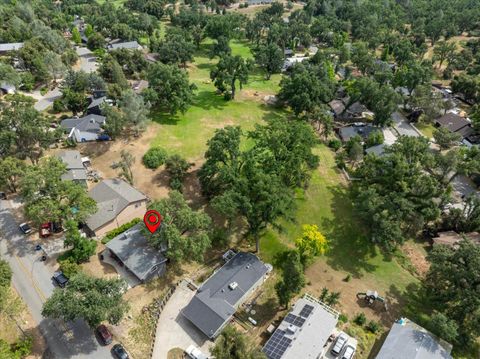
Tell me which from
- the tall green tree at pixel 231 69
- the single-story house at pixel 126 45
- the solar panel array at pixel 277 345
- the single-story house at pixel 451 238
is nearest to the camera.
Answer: the solar panel array at pixel 277 345

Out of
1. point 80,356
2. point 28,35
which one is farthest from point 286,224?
point 28,35

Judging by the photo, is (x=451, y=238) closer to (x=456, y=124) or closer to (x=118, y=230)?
(x=456, y=124)

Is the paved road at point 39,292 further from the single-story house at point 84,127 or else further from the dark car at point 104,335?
the single-story house at point 84,127

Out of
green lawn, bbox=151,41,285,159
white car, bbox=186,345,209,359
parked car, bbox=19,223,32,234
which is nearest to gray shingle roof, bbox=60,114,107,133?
green lawn, bbox=151,41,285,159

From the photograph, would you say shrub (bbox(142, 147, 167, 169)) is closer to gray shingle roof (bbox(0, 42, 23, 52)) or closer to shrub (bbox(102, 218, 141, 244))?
shrub (bbox(102, 218, 141, 244))

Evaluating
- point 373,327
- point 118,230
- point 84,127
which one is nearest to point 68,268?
point 118,230

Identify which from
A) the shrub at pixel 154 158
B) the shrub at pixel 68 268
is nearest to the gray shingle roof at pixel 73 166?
the shrub at pixel 154 158
